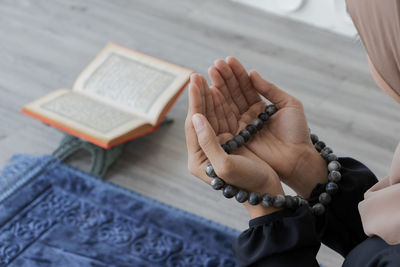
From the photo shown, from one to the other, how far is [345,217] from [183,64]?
5.28ft

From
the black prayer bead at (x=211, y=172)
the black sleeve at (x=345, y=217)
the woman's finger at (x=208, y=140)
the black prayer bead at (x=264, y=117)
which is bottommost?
the black sleeve at (x=345, y=217)

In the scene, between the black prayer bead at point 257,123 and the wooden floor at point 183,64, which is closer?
the black prayer bead at point 257,123

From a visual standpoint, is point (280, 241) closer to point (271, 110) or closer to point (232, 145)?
point (232, 145)

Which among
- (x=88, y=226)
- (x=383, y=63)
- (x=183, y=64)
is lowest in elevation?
(x=88, y=226)

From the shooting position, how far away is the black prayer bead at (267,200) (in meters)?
0.98

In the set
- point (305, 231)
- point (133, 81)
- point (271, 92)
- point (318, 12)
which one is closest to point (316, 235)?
point (305, 231)

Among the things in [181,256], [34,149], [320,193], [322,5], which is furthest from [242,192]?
[322,5]

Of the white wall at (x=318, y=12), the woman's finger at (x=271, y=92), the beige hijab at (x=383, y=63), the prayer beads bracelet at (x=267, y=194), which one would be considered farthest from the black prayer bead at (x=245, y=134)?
the white wall at (x=318, y=12)

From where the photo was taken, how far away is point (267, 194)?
99 cm

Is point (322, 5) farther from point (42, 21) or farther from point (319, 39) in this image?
point (42, 21)

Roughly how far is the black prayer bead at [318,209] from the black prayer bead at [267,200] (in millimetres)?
113

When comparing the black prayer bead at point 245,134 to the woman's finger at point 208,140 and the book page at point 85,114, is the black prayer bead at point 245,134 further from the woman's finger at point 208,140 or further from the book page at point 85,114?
the book page at point 85,114

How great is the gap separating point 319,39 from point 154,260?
1.70m

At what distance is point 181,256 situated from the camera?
1679mm
